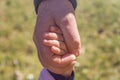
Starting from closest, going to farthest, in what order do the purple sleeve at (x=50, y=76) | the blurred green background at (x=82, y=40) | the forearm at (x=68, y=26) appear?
the forearm at (x=68, y=26) → the purple sleeve at (x=50, y=76) → the blurred green background at (x=82, y=40)

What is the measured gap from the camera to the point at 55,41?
1.43 meters


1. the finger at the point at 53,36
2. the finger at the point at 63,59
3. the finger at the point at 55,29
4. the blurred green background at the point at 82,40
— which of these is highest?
the finger at the point at 55,29

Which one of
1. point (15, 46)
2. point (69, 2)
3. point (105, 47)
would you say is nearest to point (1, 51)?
point (15, 46)

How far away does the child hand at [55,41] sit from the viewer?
142 cm

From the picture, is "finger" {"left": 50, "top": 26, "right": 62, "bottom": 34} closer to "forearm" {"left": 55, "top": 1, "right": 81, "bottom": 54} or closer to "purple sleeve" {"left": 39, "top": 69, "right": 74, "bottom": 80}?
"forearm" {"left": 55, "top": 1, "right": 81, "bottom": 54}

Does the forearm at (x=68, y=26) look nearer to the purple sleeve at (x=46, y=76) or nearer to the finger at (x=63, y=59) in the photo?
the finger at (x=63, y=59)

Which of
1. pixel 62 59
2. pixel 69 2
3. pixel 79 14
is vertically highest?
pixel 69 2

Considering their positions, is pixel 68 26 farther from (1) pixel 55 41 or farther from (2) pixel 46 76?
(2) pixel 46 76

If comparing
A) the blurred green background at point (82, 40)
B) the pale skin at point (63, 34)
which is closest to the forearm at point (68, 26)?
the pale skin at point (63, 34)

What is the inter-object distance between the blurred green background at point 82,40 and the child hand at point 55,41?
7.37 feet

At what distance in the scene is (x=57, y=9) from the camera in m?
1.45

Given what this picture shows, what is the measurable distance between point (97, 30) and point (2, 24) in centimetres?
105

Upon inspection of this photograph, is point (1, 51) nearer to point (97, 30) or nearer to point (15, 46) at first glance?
point (15, 46)

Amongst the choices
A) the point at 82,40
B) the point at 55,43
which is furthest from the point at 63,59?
the point at 82,40
